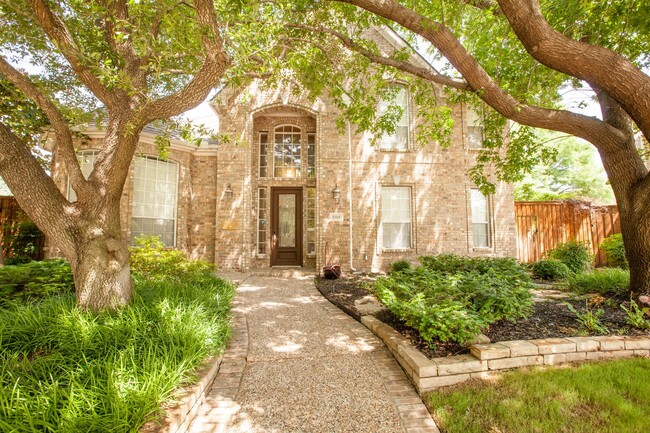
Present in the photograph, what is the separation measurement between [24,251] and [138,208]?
315 centimetres

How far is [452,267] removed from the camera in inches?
260

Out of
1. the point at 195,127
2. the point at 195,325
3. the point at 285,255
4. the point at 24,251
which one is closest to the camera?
the point at 195,325

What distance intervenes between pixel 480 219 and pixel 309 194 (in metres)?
5.89

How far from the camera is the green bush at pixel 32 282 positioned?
3953 mm

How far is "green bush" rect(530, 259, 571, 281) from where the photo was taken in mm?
7195

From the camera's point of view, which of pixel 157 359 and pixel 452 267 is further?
pixel 452 267

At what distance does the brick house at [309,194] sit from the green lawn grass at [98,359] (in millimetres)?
5228

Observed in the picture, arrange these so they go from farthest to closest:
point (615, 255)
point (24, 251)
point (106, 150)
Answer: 1. point (615, 255)
2. point (24, 251)
3. point (106, 150)

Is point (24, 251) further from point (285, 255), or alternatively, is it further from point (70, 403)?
point (70, 403)

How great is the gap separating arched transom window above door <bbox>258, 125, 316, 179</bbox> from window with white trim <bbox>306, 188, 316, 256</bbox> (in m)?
0.83

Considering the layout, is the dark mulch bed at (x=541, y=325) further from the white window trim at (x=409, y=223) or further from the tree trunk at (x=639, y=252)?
the white window trim at (x=409, y=223)

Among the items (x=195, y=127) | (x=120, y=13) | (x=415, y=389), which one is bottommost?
(x=415, y=389)

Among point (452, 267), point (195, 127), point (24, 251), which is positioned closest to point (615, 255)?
point (452, 267)

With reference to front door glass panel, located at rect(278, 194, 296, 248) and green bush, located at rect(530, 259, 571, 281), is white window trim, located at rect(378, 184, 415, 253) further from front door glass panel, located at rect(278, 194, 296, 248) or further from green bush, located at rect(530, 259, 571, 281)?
green bush, located at rect(530, 259, 571, 281)
